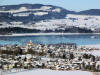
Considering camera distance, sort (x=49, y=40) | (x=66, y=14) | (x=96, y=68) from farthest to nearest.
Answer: (x=66, y=14)
(x=49, y=40)
(x=96, y=68)

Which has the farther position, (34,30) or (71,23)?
(71,23)

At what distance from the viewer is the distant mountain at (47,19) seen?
14205mm

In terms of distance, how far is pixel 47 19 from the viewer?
1880 centimetres

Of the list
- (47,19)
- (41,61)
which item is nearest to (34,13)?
(47,19)

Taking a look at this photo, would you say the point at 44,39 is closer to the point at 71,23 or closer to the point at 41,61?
the point at 71,23

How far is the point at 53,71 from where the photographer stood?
635 centimetres

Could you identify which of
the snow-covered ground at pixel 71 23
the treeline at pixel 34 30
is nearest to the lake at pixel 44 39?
the treeline at pixel 34 30

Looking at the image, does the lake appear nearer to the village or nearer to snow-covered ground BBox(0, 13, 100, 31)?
snow-covered ground BBox(0, 13, 100, 31)

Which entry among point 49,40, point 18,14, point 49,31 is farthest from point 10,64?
point 18,14

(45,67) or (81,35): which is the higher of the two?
(45,67)

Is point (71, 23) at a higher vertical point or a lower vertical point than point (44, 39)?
lower

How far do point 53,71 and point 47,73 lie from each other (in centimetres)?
28

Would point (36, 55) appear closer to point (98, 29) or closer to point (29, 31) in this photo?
point (29, 31)

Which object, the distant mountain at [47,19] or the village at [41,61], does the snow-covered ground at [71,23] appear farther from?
the village at [41,61]
